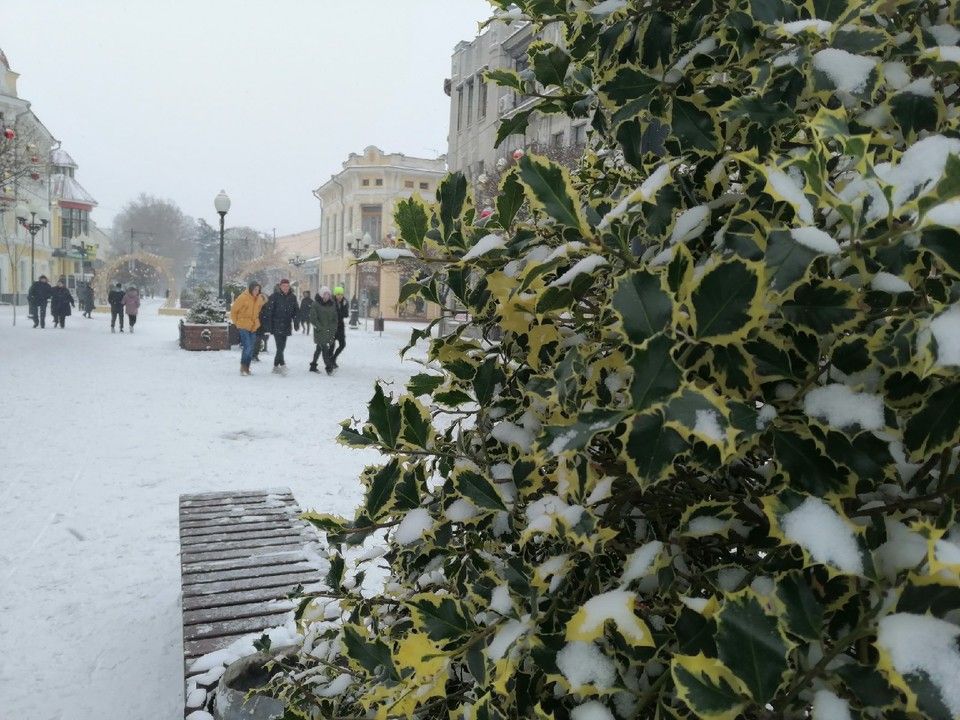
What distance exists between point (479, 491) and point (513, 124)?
786 mm

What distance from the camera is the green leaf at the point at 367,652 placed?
3.68 feet

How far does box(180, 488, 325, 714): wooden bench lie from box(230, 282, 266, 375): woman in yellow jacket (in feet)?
30.5

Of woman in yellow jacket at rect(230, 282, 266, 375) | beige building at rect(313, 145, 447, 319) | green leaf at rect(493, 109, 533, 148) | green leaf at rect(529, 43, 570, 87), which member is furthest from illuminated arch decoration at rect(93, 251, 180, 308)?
green leaf at rect(529, 43, 570, 87)

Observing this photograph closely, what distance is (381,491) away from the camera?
1154mm

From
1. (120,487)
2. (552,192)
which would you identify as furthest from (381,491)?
(120,487)

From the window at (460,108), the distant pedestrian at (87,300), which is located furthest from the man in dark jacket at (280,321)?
the window at (460,108)

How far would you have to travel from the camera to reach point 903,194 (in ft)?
2.08

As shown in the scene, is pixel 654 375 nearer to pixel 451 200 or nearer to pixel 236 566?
pixel 451 200

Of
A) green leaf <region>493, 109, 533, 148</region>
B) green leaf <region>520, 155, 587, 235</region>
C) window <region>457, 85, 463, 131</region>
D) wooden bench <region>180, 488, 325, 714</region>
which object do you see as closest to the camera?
green leaf <region>520, 155, 587, 235</region>

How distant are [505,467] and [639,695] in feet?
1.36

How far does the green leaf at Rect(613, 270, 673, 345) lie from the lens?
68cm

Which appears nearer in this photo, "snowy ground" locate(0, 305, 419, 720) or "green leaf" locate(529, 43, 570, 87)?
"green leaf" locate(529, 43, 570, 87)

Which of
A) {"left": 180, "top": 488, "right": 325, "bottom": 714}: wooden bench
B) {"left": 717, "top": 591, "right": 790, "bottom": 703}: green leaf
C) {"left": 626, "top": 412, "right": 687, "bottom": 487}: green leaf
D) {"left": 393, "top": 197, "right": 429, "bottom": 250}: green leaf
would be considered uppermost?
{"left": 393, "top": 197, "right": 429, "bottom": 250}: green leaf

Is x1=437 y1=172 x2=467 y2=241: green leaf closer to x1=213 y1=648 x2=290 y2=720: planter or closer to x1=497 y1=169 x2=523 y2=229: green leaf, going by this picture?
x1=497 y1=169 x2=523 y2=229: green leaf
